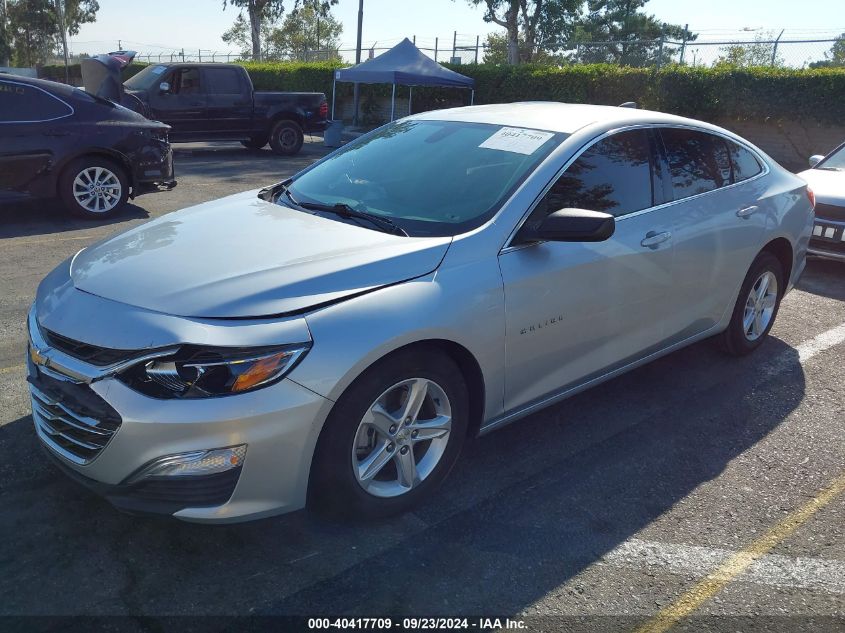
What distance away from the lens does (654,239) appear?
403cm

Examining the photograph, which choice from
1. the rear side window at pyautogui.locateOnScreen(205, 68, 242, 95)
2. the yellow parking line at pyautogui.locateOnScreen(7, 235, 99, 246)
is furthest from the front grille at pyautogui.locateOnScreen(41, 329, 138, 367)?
the rear side window at pyautogui.locateOnScreen(205, 68, 242, 95)

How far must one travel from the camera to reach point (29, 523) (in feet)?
10.1

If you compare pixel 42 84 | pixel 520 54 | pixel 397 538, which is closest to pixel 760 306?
pixel 397 538

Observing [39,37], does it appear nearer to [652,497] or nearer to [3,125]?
[3,125]

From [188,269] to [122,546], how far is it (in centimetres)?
109

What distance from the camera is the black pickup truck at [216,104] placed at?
48.2ft

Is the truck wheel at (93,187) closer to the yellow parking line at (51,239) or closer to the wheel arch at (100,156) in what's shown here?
the wheel arch at (100,156)

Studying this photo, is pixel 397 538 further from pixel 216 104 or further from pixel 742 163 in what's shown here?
pixel 216 104

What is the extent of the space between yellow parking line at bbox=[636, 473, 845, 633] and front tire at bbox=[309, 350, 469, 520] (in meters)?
1.04

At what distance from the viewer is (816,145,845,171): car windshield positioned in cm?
848

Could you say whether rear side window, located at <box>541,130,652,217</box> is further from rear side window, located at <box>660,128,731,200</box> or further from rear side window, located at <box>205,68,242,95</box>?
rear side window, located at <box>205,68,242,95</box>

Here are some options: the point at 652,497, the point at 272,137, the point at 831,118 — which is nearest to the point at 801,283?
the point at 652,497

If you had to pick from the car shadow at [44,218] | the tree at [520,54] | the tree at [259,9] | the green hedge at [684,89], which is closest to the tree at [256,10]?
the tree at [259,9]

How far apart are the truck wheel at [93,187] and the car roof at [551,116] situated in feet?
17.5
